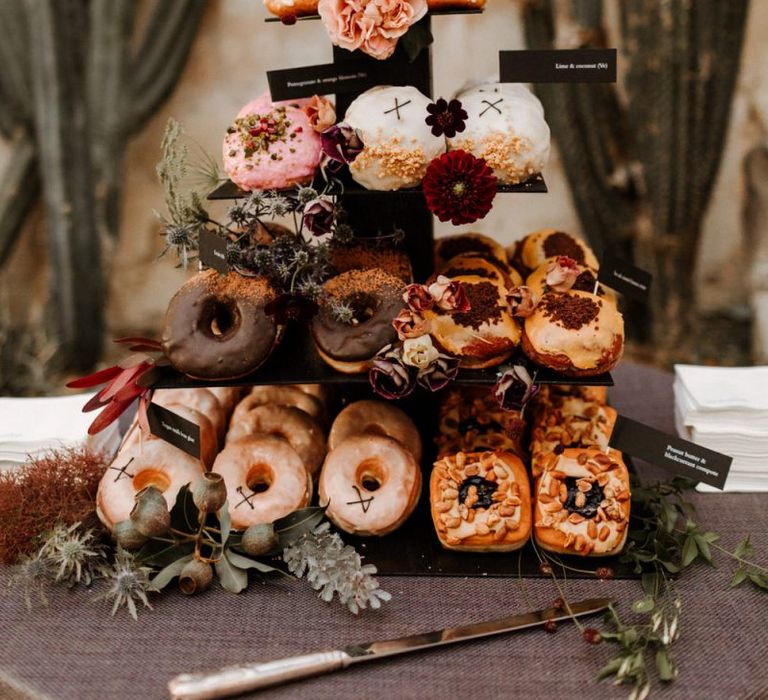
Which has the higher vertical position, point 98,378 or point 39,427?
point 98,378

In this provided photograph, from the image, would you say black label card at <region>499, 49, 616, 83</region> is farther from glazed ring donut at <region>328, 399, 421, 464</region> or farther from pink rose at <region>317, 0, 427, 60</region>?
glazed ring donut at <region>328, 399, 421, 464</region>

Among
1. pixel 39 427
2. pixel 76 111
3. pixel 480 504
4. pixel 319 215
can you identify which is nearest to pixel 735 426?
pixel 480 504

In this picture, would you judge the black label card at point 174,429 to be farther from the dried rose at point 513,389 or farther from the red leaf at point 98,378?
the dried rose at point 513,389

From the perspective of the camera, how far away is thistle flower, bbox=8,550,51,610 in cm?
179

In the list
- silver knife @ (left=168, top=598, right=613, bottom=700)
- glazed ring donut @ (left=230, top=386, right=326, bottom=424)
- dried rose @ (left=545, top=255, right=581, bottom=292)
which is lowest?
silver knife @ (left=168, top=598, right=613, bottom=700)

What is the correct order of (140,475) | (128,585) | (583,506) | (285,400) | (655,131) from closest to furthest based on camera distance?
(128,585), (583,506), (140,475), (285,400), (655,131)

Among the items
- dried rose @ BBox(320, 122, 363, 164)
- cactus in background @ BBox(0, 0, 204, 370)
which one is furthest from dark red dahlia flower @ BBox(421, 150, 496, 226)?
cactus in background @ BBox(0, 0, 204, 370)

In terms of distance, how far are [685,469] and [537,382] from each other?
0.39m

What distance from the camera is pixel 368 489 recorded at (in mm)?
2031

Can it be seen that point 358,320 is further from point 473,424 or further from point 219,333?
point 473,424

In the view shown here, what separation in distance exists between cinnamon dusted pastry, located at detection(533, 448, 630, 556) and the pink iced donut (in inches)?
35.4

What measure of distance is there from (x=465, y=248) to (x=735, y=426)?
2.80 ft

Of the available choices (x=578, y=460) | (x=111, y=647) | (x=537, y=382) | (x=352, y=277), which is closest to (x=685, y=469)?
(x=578, y=460)

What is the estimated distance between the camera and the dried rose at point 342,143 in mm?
1816
